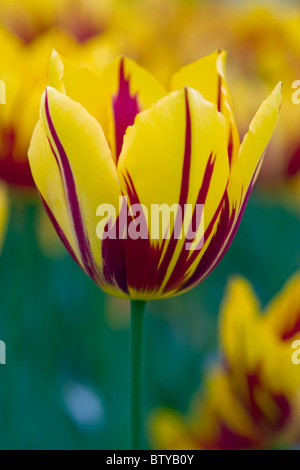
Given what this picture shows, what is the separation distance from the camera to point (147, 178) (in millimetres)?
345

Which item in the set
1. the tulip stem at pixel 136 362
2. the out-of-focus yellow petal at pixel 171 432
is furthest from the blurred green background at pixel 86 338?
the tulip stem at pixel 136 362

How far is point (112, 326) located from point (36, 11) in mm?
504

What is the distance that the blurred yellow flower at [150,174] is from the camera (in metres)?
0.34

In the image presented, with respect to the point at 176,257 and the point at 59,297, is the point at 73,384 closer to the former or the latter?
the point at 59,297

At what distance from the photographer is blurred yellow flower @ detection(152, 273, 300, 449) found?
506 millimetres

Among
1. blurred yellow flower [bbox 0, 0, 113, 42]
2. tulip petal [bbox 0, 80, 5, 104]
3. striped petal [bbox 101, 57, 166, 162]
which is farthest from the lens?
blurred yellow flower [bbox 0, 0, 113, 42]

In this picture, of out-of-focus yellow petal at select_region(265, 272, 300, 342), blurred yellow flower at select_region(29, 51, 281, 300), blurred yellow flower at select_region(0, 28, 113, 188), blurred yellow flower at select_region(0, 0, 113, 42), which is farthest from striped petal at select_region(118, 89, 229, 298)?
blurred yellow flower at select_region(0, 0, 113, 42)

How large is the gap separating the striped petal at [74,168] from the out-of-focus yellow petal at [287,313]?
0.59 feet

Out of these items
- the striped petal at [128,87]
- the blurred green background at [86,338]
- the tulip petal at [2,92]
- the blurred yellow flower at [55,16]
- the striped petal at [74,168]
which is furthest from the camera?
the blurred yellow flower at [55,16]

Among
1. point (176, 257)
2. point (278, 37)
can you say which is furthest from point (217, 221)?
point (278, 37)

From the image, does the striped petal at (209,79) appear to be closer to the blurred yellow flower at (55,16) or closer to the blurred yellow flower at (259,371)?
the blurred yellow flower at (259,371)

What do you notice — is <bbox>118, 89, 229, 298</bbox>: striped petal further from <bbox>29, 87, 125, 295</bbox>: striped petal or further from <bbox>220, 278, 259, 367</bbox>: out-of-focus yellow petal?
<bbox>220, 278, 259, 367</bbox>: out-of-focus yellow petal

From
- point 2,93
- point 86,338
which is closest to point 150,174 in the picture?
point 2,93

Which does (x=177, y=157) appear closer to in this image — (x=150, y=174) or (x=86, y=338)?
(x=150, y=174)
